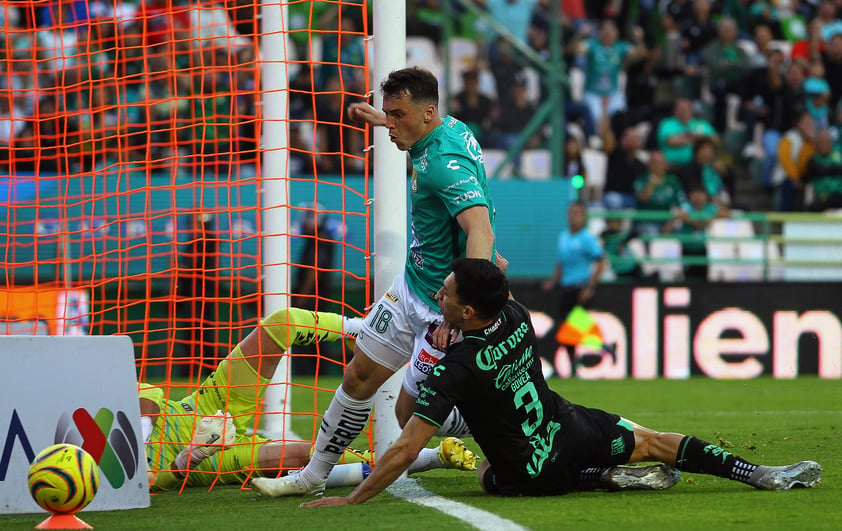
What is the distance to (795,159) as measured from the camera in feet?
58.9

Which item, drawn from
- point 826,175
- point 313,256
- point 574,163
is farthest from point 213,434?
point 826,175

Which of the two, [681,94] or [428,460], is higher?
[681,94]

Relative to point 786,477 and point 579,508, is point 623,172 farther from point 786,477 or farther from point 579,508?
point 579,508

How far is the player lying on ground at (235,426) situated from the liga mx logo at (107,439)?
76 cm

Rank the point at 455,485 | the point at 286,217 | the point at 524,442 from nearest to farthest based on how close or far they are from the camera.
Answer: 1. the point at 524,442
2. the point at 455,485
3. the point at 286,217

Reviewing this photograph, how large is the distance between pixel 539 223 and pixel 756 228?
3.53 m

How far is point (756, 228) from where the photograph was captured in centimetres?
1700

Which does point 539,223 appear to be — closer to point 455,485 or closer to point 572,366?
point 572,366

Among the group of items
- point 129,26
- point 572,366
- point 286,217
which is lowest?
point 572,366

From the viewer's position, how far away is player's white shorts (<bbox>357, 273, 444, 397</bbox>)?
5641 millimetres

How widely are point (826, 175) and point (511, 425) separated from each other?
13.5m

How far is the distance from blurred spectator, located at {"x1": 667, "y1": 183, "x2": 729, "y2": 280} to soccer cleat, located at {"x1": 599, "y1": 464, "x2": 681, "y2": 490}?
10797mm

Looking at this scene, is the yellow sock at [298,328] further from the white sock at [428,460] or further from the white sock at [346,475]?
the white sock at [428,460]

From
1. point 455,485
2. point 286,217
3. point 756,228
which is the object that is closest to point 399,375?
point 455,485
